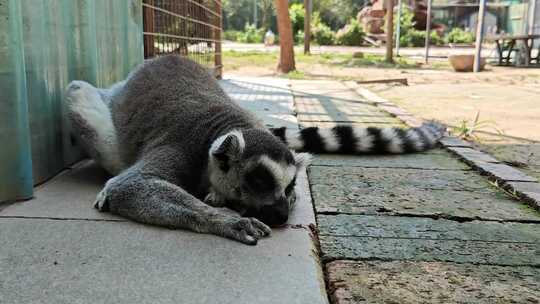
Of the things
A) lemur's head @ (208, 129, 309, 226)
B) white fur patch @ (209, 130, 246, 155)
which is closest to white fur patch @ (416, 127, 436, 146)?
lemur's head @ (208, 129, 309, 226)

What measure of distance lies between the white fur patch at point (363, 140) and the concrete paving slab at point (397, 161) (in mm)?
79

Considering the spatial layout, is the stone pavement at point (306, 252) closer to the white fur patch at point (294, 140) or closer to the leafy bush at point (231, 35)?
the white fur patch at point (294, 140)

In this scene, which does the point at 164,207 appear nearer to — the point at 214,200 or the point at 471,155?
the point at 214,200

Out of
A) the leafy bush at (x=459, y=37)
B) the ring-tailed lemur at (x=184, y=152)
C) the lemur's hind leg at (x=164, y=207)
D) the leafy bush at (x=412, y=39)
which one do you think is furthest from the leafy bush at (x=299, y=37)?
the lemur's hind leg at (x=164, y=207)

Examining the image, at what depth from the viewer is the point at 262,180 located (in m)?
2.80

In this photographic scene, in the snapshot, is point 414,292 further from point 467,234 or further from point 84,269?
point 84,269

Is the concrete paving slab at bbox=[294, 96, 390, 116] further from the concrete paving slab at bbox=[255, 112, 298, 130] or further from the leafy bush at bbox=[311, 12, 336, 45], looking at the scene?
the leafy bush at bbox=[311, 12, 336, 45]

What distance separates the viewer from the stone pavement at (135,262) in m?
2.01

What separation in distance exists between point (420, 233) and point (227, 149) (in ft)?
3.60

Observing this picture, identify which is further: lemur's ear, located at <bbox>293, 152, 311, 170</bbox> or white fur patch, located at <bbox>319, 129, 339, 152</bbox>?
white fur patch, located at <bbox>319, 129, 339, 152</bbox>

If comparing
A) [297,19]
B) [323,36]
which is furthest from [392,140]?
[297,19]

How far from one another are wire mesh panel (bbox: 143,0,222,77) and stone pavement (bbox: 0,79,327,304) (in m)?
3.85

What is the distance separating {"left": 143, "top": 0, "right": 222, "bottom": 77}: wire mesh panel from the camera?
6527 millimetres

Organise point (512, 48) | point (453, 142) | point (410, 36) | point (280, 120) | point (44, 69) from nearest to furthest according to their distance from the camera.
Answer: point (44, 69) < point (453, 142) < point (280, 120) < point (512, 48) < point (410, 36)
